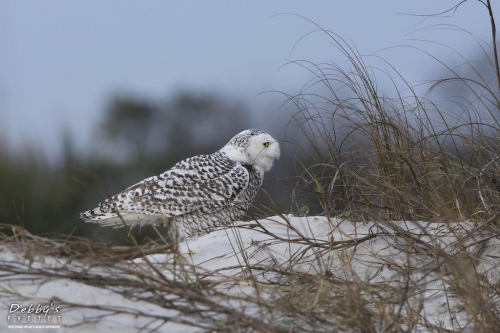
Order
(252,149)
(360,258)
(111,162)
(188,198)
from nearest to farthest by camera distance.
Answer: (360,258), (188,198), (252,149), (111,162)

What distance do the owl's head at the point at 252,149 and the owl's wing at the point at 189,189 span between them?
22 cm

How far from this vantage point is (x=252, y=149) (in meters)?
6.45

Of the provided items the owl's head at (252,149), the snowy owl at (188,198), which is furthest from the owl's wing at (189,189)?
the owl's head at (252,149)

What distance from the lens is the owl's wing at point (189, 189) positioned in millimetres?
5832

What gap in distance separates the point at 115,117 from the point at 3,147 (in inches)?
437

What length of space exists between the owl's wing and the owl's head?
22 cm

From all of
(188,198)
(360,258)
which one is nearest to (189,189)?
(188,198)

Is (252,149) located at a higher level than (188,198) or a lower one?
higher

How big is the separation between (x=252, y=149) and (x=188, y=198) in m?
0.77

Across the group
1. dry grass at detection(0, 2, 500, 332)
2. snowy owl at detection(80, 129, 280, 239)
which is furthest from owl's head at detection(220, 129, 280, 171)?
dry grass at detection(0, 2, 500, 332)

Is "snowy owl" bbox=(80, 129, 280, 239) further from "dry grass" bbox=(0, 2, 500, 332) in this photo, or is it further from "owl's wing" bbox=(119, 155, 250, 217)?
"dry grass" bbox=(0, 2, 500, 332)

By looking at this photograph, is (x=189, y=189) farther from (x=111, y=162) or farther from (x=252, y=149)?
(x=111, y=162)

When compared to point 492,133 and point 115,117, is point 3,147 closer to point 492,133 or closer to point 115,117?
point 492,133

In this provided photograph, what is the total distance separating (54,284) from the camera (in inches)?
119
